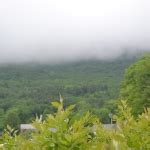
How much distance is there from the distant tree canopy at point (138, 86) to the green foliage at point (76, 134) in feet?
113

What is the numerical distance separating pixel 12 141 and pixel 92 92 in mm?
138420

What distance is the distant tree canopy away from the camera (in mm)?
41000

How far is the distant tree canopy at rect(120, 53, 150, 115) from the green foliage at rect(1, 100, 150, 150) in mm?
34555

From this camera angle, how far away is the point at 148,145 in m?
5.24

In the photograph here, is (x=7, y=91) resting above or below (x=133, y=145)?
above

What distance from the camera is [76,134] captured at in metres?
5.15

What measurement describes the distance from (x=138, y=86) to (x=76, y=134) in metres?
38.7

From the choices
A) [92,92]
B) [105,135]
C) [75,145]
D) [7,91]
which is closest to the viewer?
[75,145]

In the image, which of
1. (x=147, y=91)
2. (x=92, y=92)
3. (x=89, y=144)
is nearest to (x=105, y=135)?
(x=89, y=144)

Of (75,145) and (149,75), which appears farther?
(149,75)

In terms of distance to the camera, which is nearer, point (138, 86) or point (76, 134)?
point (76, 134)

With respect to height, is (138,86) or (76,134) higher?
(138,86)

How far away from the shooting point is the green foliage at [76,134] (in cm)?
514

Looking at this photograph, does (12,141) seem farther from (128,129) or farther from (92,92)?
(92,92)
